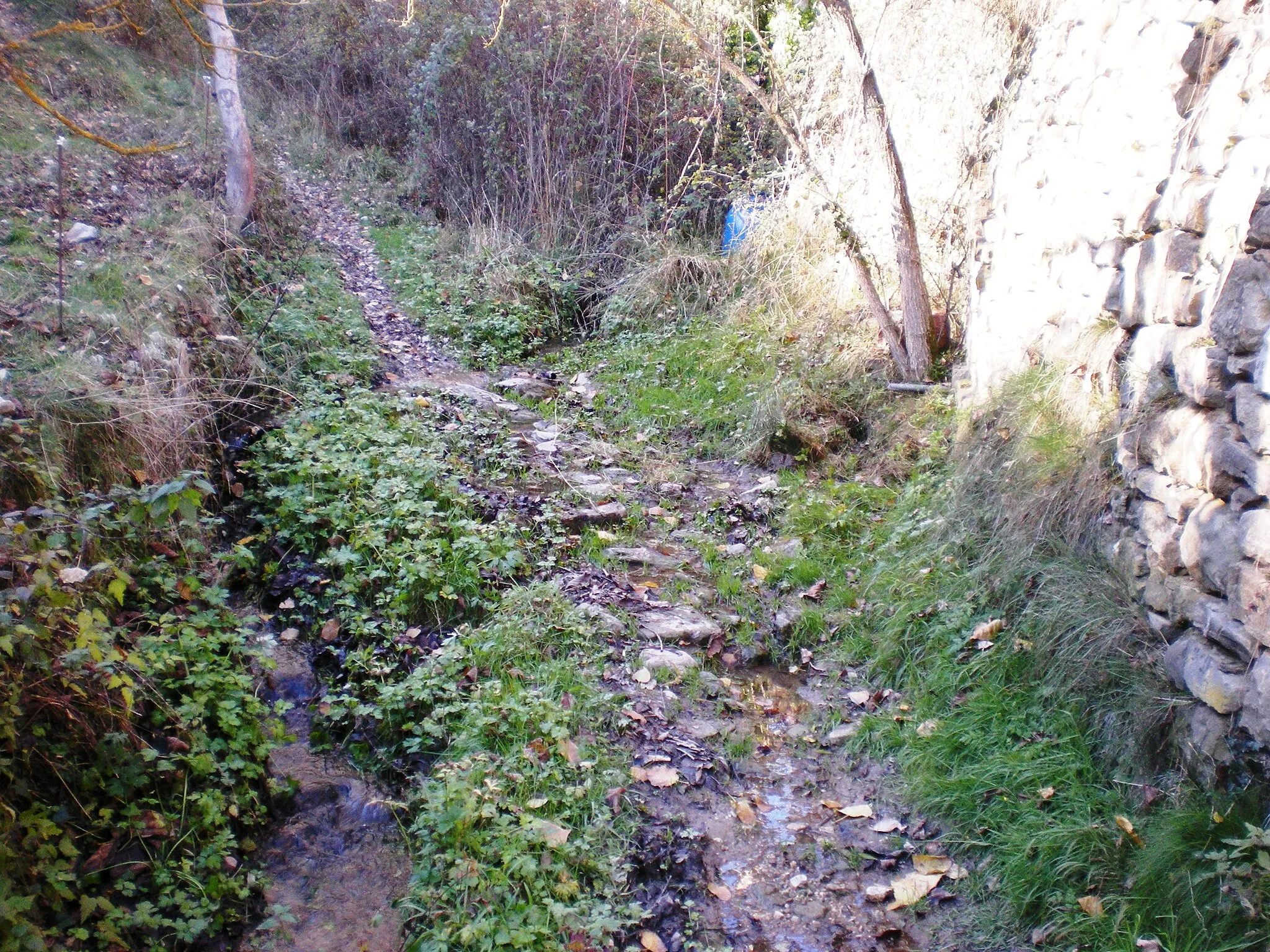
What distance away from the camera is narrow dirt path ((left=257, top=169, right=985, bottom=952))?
2721mm

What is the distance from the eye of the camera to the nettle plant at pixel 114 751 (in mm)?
2424

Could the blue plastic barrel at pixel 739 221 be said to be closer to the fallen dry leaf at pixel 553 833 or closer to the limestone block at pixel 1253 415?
the limestone block at pixel 1253 415

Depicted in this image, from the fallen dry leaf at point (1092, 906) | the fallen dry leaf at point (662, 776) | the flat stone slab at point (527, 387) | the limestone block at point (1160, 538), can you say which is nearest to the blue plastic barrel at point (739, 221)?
the flat stone slab at point (527, 387)

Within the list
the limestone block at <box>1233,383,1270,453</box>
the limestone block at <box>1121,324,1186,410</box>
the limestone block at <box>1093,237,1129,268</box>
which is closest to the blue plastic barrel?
the limestone block at <box>1093,237,1129,268</box>

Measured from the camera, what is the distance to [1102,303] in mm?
3678

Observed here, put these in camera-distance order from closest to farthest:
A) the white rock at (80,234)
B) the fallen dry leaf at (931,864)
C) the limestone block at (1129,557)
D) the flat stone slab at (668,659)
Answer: the fallen dry leaf at (931,864) < the limestone block at (1129,557) < the flat stone slab at (668,659) < the white rock at (80,234)

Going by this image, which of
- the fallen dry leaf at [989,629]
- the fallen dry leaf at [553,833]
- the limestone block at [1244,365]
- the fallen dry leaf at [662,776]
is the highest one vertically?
the limestone block at [1244,365]

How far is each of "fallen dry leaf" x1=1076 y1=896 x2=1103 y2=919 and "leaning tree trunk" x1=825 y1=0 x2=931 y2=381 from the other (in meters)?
3.76

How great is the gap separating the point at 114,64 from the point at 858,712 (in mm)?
12572

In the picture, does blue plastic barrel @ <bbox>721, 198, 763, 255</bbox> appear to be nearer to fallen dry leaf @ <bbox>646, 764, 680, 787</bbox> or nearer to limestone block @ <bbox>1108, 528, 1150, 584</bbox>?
limestone block @ <bbox>1108, 528, 1150, 584</bbox>

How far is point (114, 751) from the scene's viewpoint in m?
2.76

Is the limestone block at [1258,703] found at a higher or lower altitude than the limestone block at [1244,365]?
lower

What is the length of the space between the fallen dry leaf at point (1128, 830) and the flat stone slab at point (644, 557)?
8.15 feet

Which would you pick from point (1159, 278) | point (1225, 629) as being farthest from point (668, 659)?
point (1159, 278)
